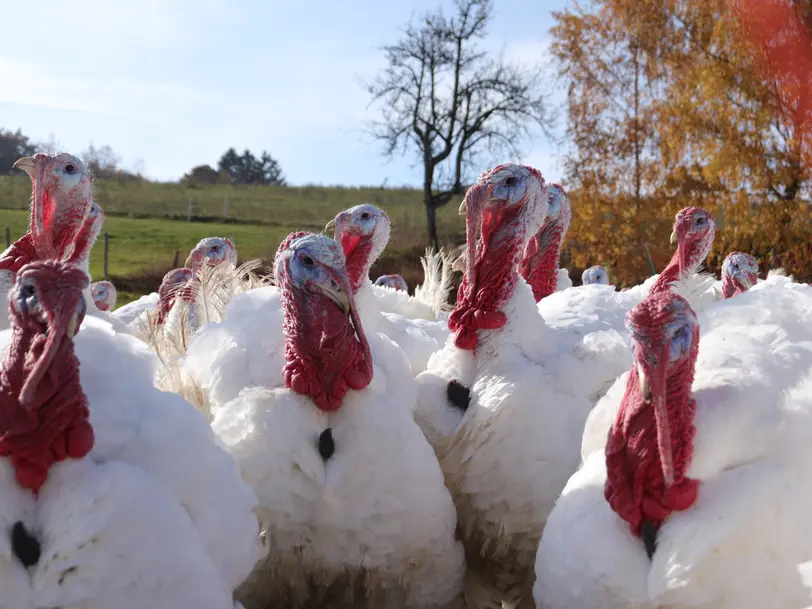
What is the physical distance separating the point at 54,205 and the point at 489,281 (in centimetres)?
237

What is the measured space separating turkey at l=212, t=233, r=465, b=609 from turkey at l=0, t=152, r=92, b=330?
1788 millimetres

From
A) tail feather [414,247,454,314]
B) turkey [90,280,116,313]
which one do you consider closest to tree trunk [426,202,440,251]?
turkey [90,280,116,313]

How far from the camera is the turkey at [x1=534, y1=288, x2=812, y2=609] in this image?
238 centimetres

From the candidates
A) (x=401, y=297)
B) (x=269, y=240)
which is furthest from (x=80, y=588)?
(x=269, y=240)

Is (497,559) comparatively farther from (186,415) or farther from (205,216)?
(205,216)

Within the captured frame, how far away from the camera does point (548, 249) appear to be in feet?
19.0

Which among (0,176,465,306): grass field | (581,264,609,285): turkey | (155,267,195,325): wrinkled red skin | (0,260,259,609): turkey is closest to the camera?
(0,260,259,609): turkey

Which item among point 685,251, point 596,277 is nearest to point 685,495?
point 685,251

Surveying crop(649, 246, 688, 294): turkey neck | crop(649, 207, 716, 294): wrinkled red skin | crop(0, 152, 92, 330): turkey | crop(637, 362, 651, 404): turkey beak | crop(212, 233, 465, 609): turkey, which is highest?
crop(0, 152, 92, 330): turkey

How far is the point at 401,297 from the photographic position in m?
5.54

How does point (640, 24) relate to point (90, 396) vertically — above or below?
above

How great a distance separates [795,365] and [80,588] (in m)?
2.36

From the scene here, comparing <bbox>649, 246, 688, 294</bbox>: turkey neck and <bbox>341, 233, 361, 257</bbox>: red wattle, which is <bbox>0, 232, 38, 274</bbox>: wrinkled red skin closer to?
<bbox>341, 233, 361, 257</bbox>: red wattle

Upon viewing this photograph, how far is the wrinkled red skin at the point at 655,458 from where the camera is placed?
246cm
